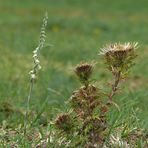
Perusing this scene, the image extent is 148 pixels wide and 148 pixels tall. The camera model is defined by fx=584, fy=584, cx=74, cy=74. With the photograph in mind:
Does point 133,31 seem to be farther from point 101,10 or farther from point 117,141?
point 117,141

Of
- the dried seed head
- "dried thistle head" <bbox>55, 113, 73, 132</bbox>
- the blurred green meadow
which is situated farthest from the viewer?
the blurred green meadow

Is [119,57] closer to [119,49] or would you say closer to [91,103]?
[119,49]

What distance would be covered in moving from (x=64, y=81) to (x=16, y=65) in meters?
1.27

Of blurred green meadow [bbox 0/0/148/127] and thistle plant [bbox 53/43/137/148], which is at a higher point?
blurred green meadow [bbox 0/0/148/127]

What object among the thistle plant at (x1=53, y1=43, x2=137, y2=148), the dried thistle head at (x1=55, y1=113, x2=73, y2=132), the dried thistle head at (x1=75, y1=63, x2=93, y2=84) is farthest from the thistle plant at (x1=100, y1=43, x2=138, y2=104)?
the dried thistle head at (x1=55, y1=113, x2=73, y2=132)

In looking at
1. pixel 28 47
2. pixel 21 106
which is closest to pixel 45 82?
pixel 21 106

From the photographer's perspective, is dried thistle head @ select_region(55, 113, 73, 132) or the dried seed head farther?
dried thistle head @ select_region(55, 113, 73, 132)

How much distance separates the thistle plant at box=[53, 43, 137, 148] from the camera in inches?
125

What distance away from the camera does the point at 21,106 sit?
5.18m

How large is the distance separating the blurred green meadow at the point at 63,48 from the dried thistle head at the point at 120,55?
0.08 m

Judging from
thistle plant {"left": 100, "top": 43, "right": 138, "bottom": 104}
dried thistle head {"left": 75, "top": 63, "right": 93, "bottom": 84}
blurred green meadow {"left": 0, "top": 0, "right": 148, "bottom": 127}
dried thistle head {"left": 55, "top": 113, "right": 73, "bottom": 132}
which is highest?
blurred green meadow {"left": 0, "top": 0, "right": 148, "bottom": 127}

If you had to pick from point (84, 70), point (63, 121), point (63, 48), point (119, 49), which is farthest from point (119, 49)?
point (63, 48)

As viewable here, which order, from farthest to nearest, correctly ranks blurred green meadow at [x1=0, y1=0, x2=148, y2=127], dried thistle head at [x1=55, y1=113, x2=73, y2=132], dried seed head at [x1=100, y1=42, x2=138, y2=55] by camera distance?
blurred green meadow at [x1=0, y1=0, x2=148, y2=127] → dried thistle head at [x1=55, y1=113, x2=73, y2=132] → dried seed head at [x1=100, y1=42, x2=138, y2=55]

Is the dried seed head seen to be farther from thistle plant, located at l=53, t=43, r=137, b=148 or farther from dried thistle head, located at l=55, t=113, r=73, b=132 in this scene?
dried thistle head, located at l=55, t=113, r=73, b=132
